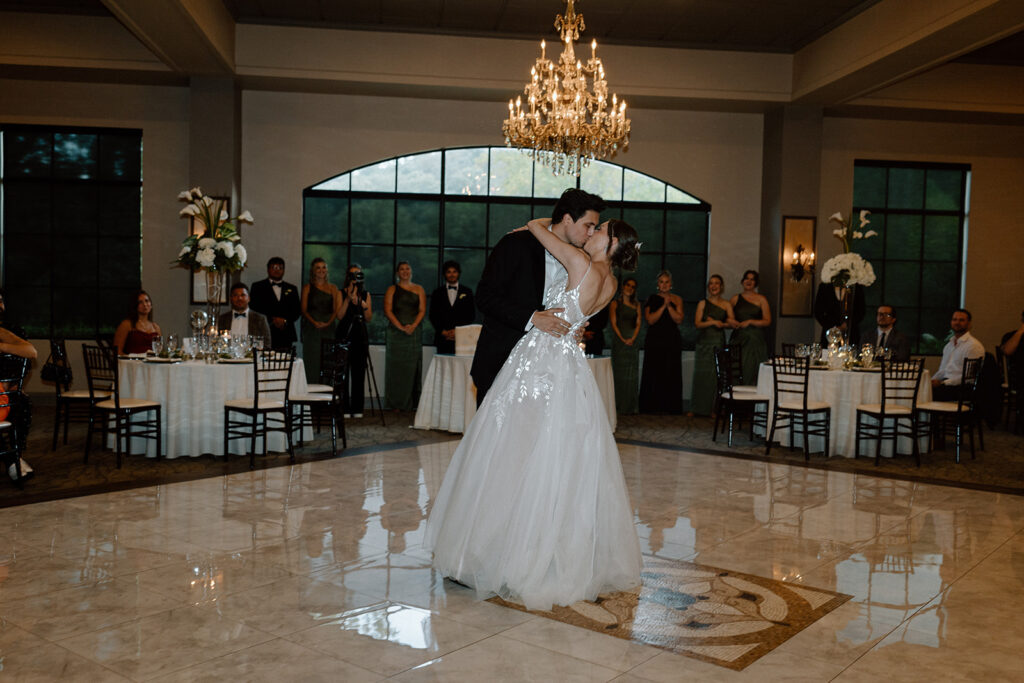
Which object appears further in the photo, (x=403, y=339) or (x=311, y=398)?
(x=403, y=339)

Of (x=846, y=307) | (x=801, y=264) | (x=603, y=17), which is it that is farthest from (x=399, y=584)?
(x=801, y=264)

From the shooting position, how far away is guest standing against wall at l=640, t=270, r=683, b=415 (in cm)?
1078

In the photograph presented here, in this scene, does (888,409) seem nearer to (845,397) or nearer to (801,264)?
(845,397)

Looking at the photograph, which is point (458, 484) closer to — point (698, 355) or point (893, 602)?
point (893, 602)

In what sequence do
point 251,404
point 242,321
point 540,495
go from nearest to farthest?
point 540,495
point 251,404
point 242,321

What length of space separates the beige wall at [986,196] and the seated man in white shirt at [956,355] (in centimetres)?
313

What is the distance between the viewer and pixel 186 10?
784 cm

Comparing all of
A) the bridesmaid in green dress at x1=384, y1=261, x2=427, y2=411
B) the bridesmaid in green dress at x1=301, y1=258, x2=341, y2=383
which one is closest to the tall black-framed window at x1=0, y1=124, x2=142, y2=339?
the bridesmaid in green dress at x1=301, y1=258, x2=341, y2=383

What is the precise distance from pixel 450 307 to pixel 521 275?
251 inches

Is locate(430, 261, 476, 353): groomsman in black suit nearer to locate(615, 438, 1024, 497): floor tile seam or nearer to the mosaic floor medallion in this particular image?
locate(615, 438, 1024, 497): floor tile seam

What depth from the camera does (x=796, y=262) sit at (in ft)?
36.1

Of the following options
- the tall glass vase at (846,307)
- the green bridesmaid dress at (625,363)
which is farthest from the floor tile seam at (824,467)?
the green bridesmaid dress at (625,363)

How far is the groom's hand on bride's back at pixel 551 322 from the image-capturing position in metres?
3.71

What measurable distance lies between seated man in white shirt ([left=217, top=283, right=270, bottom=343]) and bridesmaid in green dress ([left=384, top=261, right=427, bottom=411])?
6.49ft
